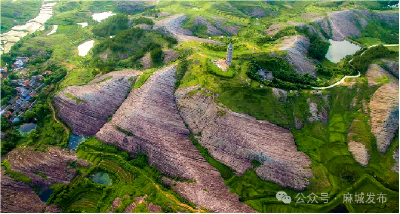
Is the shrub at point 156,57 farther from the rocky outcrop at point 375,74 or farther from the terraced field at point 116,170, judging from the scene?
the rocky outcrop at point 375,74

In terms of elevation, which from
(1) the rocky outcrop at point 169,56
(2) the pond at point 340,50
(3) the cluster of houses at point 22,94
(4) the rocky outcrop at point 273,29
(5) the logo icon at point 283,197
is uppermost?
(1) the rocky outcrop at point 169,56

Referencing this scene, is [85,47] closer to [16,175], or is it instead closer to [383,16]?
[16,175]

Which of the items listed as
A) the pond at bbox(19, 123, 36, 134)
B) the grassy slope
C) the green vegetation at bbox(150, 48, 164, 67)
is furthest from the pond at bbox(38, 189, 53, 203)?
the green vegetation at bbox(150, 48, 164, 67)

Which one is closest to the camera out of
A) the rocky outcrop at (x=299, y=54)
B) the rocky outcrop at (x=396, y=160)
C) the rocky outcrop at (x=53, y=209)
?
the rocky outcrop at (x=53, y=209)

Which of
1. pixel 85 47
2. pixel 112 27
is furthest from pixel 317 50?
pixel 85 47

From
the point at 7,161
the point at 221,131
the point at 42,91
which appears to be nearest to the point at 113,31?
the point at 42,91

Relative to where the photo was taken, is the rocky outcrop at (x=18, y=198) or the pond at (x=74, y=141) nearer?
the rocky outcrop at (x=18, y=198)

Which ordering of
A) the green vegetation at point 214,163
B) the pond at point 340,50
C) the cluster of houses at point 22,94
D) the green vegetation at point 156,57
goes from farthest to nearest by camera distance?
the pond at point 340,50, the green vegetation at point 156,57, the cluster of houses at point 22,94, the green vegetation at point 214,163

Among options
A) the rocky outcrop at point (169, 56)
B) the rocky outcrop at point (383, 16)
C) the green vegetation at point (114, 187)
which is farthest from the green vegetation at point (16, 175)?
the rocky outcrop at point (383, 16)
